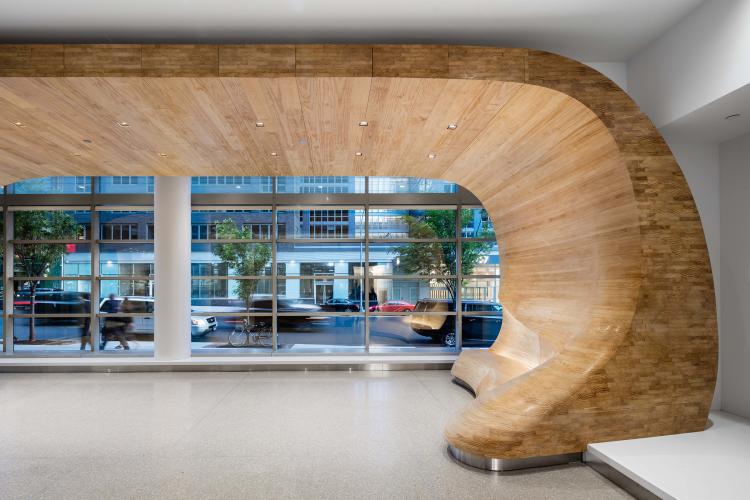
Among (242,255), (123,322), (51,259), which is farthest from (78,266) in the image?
(242,255)

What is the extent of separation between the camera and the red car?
10180mm

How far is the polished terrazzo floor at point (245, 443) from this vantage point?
3834mm

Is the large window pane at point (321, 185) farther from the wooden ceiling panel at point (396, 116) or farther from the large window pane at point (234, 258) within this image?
the wooden ceiling panel at point (396, 116)

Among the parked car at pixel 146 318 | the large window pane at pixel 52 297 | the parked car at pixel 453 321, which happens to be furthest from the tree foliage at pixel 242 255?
the parked car at pixel 453 321

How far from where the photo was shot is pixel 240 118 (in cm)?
501

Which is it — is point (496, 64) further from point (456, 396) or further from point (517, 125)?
point (456, 396)

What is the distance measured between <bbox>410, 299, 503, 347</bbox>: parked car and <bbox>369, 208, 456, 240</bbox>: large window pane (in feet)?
5.19

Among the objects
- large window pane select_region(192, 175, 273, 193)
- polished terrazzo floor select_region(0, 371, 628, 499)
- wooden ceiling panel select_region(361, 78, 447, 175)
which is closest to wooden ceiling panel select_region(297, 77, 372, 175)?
wooden ceiling panel select_region(361, 78, 447, 175)

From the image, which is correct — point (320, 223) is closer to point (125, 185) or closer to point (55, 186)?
point (125, 185)

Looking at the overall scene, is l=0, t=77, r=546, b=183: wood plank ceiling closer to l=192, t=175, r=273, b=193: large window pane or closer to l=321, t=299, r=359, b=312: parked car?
l=192, t=175, r=273, b=193: large window pane

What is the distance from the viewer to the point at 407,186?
1012cm

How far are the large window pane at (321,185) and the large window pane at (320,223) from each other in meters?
0.45

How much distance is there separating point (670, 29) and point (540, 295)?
3334 millimetres

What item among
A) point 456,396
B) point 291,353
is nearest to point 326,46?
point 456,396
